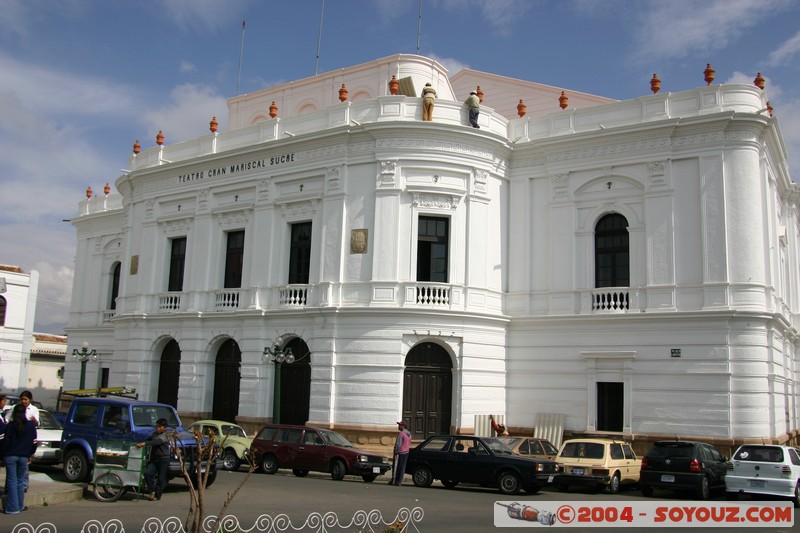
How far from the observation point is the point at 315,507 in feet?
49.3

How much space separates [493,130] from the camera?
95.6 feet

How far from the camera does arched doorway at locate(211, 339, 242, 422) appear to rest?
30750 millimetres

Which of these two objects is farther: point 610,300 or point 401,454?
point 610,300

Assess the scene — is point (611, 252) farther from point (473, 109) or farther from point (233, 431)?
point (233, 431)

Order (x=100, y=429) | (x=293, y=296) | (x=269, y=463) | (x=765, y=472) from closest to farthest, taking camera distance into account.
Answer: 1. (x=100, y=429)
2. (x=765, y=472)
3. (x=269, y=463)
4. (x=293, y=296)

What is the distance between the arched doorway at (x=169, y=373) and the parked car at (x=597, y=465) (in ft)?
60.0

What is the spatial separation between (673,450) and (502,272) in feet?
35.2

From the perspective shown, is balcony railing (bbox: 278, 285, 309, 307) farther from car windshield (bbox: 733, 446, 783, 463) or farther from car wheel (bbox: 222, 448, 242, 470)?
car windshield (bbox: 733, 446, 783, 463)

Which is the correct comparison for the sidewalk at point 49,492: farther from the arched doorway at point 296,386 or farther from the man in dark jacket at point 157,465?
the arched doorway at point 296,386

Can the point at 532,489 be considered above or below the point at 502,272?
below

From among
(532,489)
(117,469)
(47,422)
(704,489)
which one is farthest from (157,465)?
(704,489)

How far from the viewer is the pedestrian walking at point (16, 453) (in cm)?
1285

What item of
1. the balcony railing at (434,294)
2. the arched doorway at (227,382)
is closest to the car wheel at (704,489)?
the balcony railing at (434,294)

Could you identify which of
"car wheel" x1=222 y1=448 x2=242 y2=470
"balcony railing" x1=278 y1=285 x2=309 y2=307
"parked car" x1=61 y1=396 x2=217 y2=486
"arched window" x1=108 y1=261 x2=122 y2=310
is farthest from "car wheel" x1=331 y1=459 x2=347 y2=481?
"arched window" x1=108 y1=261 x2=122 y2=310
